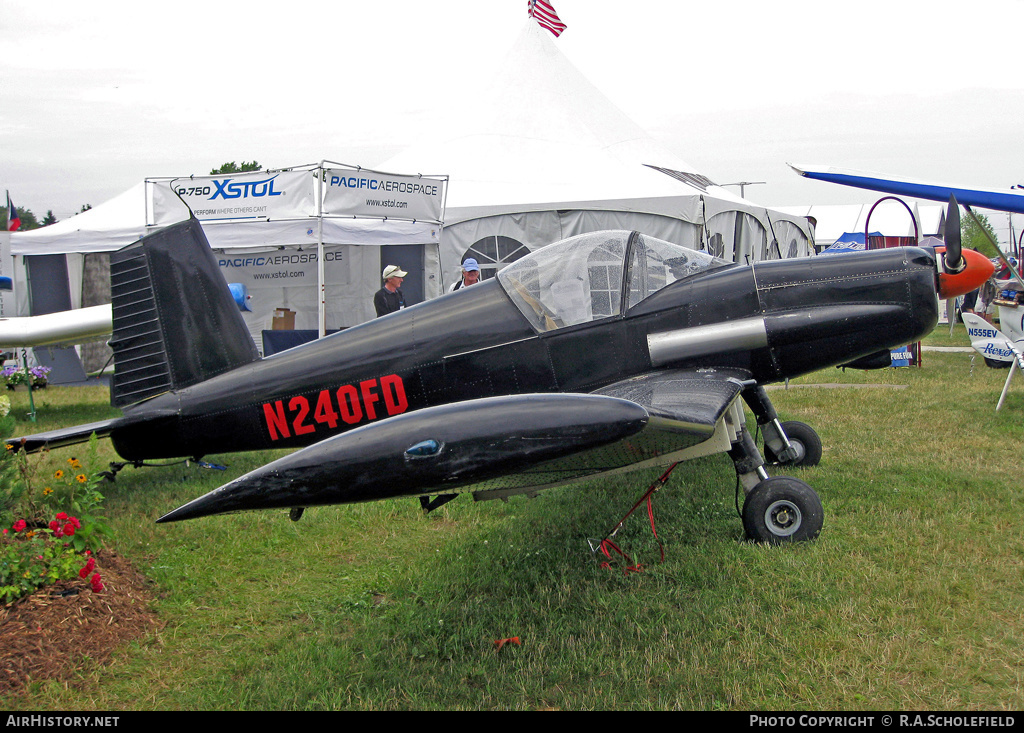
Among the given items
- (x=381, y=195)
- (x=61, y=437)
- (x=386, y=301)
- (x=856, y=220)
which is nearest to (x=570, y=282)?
(x=61, y=437)

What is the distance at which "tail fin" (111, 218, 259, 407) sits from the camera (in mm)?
4766

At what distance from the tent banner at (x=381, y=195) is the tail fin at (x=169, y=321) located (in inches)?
227

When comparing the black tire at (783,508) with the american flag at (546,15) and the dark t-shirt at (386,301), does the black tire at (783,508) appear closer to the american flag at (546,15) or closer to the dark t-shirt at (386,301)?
the dark t-shirt at (386,301)

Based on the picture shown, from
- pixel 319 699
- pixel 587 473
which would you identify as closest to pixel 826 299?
pixel 587 473

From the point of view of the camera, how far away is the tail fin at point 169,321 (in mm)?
4766

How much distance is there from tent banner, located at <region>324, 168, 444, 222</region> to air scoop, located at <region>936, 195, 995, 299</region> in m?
8.05

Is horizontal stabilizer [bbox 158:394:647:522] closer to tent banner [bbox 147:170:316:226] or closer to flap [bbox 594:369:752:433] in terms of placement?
flap [bbox 594:369:752:433]

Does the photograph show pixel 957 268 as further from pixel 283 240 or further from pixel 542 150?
pixel 542 150

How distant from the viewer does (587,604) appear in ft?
12.0

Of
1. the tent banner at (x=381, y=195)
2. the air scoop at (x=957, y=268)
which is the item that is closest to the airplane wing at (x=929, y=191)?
the air scoop at (x=957, y=268)

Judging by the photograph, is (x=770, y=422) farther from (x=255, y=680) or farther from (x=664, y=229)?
(x=664, y=229)

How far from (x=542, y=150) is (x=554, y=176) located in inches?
45.3

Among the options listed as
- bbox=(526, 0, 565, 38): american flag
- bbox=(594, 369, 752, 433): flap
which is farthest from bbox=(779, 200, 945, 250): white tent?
bbox=(594, 369, 752, 433): flap
